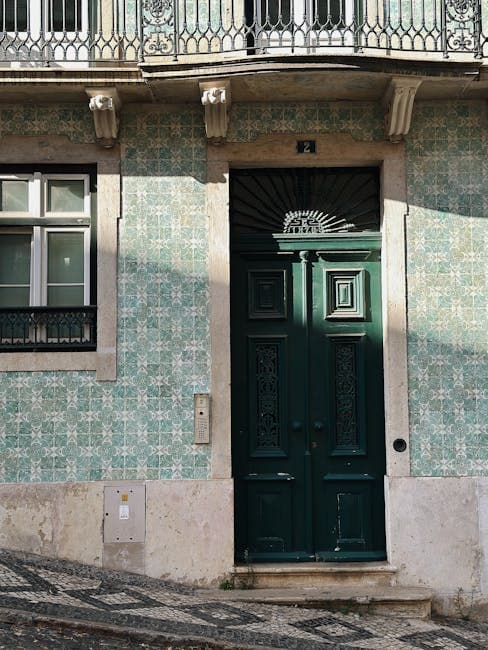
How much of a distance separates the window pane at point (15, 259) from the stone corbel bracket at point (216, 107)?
6.75 feet

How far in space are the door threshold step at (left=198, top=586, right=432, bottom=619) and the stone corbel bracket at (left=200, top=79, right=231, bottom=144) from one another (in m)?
4.22

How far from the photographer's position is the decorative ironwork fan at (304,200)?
883cm

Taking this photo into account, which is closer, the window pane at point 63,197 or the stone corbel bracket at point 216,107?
the stone corbel bracket at point 216,107

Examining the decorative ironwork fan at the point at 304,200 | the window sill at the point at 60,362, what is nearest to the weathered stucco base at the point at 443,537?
the decorative ironwork fan at the point at 304,200

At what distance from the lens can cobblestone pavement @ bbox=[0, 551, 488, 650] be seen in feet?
21.6

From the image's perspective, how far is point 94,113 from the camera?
8344mm

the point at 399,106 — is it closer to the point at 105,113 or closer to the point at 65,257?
the point at 105,113

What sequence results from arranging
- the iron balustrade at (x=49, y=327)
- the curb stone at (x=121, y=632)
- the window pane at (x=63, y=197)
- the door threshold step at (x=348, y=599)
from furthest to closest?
the window pane at (x=63, y=197) → the iron balustrade at (x=49, y=327) → the door threshold step at (x=348, y=599) → the curb stone at (x=121, y=632)

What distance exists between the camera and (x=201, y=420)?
8.31m

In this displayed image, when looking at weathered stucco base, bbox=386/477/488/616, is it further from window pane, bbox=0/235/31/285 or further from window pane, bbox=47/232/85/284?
window pane, bbox=0/235/31/285

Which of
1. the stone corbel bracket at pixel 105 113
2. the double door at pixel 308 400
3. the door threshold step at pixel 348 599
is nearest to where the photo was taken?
the door threshold step at pixel 348 599

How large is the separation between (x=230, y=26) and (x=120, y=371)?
11.3ft

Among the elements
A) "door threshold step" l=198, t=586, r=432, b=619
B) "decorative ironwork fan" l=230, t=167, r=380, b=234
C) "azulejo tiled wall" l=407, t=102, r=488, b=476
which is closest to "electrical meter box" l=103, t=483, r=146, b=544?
"door threshold step" l=198, t=586, r=432, b=619

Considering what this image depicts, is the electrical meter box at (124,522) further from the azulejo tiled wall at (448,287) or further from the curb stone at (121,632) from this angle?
the azulejo tiled wall at (448,287)
